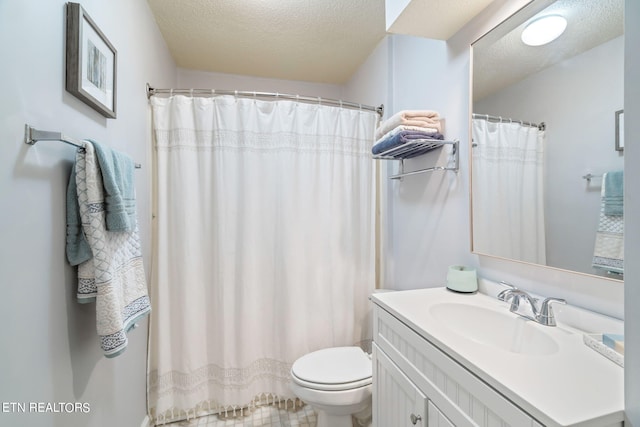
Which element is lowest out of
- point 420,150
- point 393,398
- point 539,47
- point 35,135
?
point 393,398

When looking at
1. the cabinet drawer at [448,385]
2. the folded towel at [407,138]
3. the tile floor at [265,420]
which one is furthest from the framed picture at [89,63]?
the tile floor at [265,420]

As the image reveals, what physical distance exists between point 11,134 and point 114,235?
1.29ft

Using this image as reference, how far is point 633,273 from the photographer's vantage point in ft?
1.51

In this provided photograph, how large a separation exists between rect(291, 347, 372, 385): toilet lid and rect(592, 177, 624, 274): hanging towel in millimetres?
1075

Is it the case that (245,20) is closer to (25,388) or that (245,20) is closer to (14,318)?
(14,318)

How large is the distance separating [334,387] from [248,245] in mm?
912

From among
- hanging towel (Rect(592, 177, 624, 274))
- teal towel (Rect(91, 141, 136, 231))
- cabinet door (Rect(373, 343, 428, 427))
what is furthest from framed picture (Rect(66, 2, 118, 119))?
hanging towel (Rect(592, 177, 624, 274))

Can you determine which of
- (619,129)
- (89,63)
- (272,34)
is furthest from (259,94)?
(619,129)

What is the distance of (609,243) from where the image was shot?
78 cm

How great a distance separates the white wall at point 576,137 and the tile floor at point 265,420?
1616 millimetres

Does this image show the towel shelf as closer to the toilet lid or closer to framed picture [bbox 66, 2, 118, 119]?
the toilet lid

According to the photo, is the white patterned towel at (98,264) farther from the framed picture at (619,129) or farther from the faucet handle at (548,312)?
the framed picture at (619,129)

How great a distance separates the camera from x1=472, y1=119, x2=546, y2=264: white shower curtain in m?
0.99

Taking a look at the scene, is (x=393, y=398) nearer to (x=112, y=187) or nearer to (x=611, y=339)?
(x=611, y=339)
